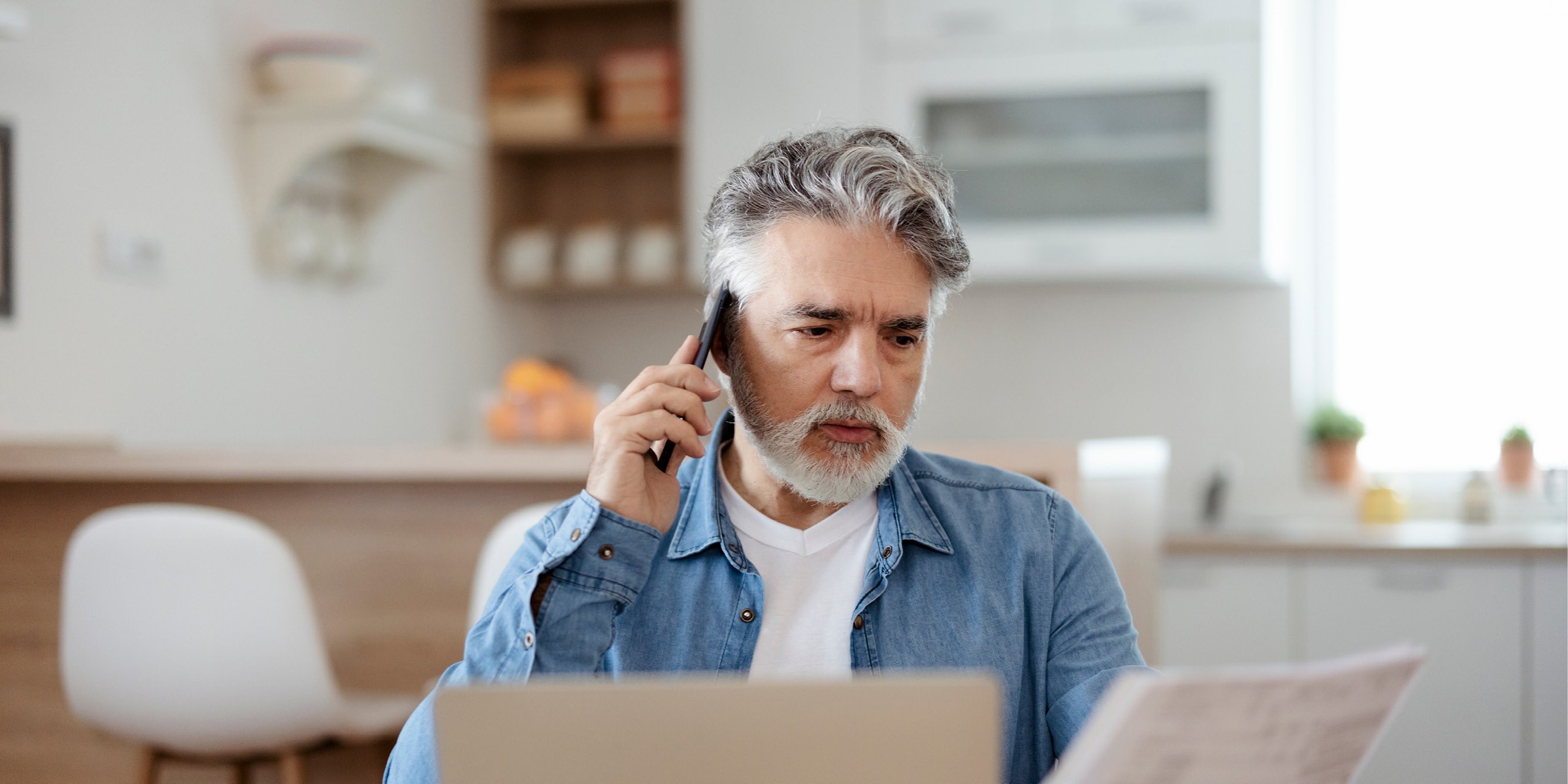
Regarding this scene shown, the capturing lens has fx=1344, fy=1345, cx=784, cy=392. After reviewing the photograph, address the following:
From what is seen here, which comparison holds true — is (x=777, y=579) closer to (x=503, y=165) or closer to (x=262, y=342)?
(x=262, y=342)

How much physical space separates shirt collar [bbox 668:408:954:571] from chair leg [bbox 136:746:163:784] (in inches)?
43.1

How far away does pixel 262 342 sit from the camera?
275 centimetres

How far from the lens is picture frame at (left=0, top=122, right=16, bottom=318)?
210cm

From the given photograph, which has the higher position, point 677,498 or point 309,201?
point 309,201

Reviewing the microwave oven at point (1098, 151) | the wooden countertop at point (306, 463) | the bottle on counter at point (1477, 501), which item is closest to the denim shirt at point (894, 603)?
the wooden countertop at point (306, 463)

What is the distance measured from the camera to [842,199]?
1.16m

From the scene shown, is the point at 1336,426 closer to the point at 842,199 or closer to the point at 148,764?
the point at 842,199

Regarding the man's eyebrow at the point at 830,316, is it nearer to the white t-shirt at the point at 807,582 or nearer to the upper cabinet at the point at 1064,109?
the white t-shirt at the point at 807,582

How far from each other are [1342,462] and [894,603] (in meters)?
2.71

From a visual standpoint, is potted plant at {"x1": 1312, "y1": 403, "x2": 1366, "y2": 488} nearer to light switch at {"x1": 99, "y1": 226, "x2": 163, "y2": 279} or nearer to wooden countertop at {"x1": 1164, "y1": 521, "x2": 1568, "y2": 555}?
wooden countertop at {"x1": 1164, "y1": 521, "x2": 1568, "y2": 555}

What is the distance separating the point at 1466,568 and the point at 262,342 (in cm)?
263

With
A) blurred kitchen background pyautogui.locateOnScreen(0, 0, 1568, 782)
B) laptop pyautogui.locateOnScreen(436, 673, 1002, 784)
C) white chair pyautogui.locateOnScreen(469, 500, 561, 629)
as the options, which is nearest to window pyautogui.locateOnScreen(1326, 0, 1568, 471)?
blurred kitchen background pyautogui.locateOnScreen(0, 0, 1568, 782)

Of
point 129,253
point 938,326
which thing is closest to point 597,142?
point 129,253

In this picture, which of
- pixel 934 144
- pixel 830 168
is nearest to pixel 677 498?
pixel 830 168
